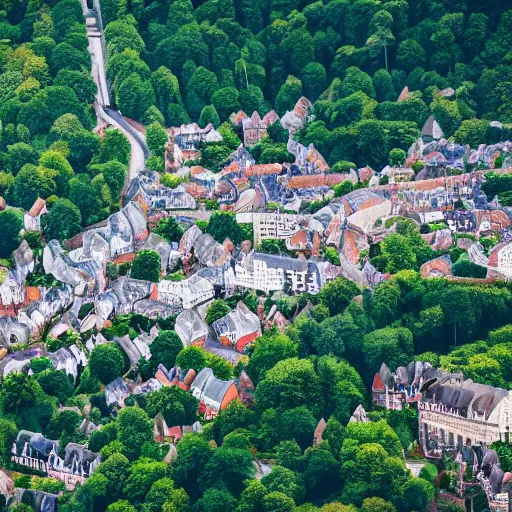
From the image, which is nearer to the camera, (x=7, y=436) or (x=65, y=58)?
(x=7, y=436)

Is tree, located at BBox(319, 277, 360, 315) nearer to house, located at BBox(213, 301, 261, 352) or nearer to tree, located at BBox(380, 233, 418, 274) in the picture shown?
tree, located at BBox(380, 233, 418, 274)

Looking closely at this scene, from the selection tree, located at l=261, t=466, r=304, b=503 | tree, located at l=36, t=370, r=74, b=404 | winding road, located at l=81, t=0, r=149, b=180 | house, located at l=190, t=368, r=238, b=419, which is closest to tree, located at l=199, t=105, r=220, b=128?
winding road, located at l=81, t=0, r=149, b=180

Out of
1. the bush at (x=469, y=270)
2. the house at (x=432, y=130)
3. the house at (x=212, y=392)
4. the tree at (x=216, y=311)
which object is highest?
the bush at (x=469, y=270)

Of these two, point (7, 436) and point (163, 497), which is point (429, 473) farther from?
point (7, 436)

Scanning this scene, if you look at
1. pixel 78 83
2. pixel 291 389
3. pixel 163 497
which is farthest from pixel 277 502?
pixel 78 83

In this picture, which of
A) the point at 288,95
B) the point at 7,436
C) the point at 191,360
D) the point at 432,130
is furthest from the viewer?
the point at 288,95

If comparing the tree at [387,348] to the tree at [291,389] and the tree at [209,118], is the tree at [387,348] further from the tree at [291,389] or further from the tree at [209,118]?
the tree at [209,118]

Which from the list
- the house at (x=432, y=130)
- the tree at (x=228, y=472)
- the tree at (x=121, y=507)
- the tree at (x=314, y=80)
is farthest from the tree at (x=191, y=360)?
the tree at (x=314, y=80)
